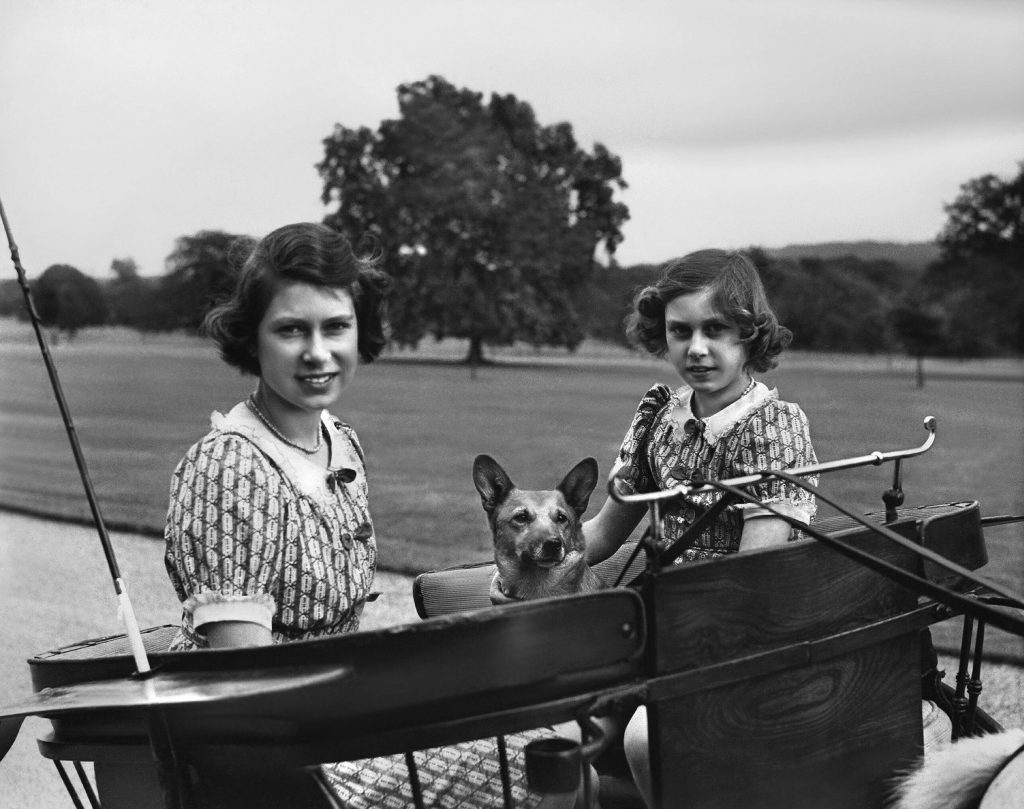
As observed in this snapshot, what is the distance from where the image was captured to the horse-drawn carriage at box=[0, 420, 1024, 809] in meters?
1.46

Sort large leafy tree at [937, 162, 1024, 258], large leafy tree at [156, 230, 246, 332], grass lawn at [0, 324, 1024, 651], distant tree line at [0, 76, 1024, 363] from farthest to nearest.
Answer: grass lawn at [0, 324, 1024, 651]
large leafy tree at [156, 230, 246, 332]
distant tree line at [0, 76, 1024, 363]
large leafy tree at [937, 162, 1024, 258]

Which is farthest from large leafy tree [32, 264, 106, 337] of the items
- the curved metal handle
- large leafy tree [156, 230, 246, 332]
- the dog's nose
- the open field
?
the curved metal handle

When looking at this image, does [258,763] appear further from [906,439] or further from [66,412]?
[906,439]

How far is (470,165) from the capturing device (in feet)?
30.2

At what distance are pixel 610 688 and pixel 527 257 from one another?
7.48 meters

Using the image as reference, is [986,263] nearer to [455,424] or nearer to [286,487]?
[455,424]

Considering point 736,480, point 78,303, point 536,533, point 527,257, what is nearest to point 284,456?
point 536,533

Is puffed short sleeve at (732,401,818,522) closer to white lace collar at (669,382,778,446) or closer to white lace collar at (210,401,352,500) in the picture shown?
white lace collar at (669,382,778,446)

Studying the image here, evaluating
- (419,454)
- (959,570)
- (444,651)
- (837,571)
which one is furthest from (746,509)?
(419,454)

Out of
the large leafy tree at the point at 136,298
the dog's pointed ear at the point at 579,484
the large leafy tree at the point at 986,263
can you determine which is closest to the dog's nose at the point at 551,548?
the dog's pointed ear at the point at 579,484

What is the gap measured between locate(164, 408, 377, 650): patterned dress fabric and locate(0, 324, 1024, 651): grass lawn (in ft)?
17.5

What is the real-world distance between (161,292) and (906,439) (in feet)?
21.0

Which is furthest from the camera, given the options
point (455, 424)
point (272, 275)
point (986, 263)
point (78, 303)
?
Result: point (455, 424)

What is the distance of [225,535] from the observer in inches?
71.3
